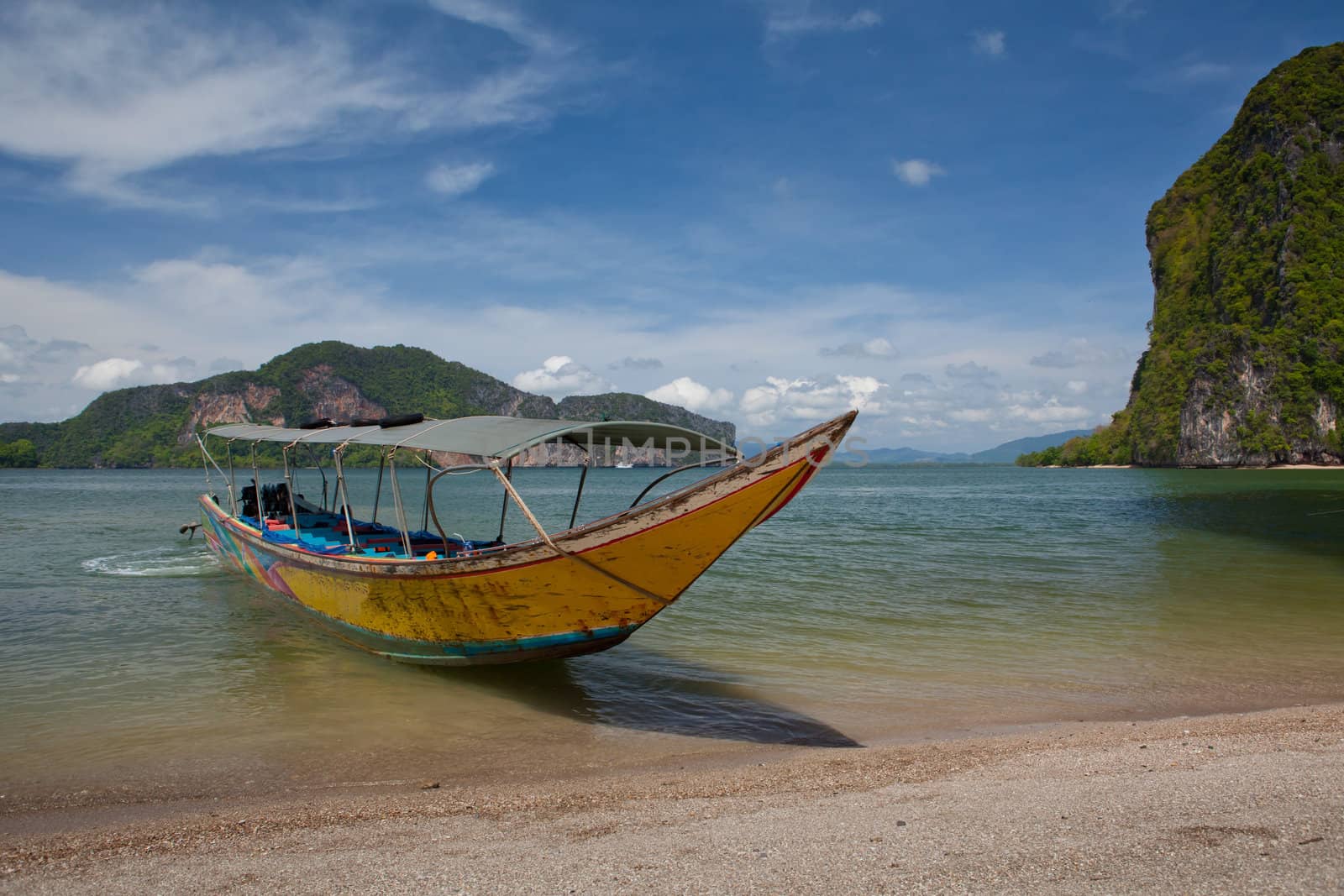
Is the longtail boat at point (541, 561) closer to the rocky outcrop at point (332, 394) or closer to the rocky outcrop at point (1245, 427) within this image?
the rocky outcrop at point (1245, 427)

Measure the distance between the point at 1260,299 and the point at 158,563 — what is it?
338 ft

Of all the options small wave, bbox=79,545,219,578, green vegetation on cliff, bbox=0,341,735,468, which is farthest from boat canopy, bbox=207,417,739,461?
green vegetation on cliff, bbox=0,341,735,468

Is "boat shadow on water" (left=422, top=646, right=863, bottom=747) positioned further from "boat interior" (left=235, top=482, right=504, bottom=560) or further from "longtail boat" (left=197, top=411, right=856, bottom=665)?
"boat interior" (left=235, top=482, right=504, bottom=560)

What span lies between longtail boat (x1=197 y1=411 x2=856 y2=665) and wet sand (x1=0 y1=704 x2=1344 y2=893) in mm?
1400

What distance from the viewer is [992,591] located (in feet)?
43.2

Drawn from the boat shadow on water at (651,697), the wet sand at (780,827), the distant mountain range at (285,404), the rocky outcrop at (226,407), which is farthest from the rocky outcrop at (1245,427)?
the rocky outcrop at (226,407)

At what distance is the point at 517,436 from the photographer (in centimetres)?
655

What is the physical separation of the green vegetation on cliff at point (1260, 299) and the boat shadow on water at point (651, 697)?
299 feet

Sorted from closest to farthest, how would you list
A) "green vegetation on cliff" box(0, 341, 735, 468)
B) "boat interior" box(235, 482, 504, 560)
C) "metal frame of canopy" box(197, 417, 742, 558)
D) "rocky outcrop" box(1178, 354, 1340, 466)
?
"metal frame of canopy" box(197, 417, 742, 558), "boat interior" box(235, 482, 504, 560), "rocky outcrop" box(1178, 354, 1340, 466), "green vegetation on cliff" box(0, 341, 735, 468)

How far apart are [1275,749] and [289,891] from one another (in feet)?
19.7

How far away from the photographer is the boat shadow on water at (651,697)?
6.48 m

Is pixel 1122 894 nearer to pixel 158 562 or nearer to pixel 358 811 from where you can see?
pixel 358 811

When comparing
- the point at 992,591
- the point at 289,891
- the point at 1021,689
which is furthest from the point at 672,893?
the point at 992,591

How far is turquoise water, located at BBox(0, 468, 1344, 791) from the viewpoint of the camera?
6.17m
